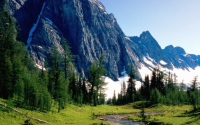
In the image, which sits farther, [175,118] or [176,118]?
[175,118]

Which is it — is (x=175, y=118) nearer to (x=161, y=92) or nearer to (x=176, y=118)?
(x=176, y=118)

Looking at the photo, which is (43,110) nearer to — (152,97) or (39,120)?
(39,120)

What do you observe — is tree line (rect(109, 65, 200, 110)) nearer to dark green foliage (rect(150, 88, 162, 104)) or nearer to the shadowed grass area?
dark green foliage (rect(150, 88, 162, 104))

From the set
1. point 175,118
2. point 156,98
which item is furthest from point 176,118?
point 156,98

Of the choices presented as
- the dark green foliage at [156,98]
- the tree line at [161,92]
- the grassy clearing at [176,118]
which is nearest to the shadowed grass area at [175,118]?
the grassy clearing at [176,118]

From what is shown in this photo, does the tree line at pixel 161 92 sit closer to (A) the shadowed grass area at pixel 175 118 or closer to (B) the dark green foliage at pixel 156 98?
(B) the dark green foliage at pixel 156 98

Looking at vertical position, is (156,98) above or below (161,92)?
below

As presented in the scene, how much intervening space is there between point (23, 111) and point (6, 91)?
740cm

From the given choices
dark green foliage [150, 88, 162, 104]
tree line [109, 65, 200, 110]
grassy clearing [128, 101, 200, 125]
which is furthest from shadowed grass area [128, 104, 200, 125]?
tree line [109, 65, 200, 110]

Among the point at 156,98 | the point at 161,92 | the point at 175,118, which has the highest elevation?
the point at 161,92

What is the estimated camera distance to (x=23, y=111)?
74.4ft

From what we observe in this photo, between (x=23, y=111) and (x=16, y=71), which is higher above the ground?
(x=16, y=71)

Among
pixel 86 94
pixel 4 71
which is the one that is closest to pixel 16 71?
pixel 4 71

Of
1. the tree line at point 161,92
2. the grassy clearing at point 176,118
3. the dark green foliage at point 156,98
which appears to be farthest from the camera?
the tree line at point 161,92
